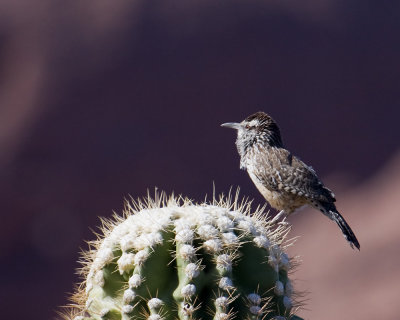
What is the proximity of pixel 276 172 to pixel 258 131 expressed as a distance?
0.29 meters

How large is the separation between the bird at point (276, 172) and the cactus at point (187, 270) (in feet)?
6.92

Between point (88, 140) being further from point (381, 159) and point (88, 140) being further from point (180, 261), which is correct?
point (180, 261)

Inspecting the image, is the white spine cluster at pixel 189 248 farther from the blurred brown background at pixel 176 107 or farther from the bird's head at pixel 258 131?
the blurred brown background at pixel 176 107

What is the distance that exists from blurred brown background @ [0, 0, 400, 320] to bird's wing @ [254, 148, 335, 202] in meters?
5.73

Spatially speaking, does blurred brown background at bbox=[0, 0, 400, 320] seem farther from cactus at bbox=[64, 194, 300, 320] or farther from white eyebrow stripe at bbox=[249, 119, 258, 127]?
cactus at bbox=[64, 194, 300, 320]

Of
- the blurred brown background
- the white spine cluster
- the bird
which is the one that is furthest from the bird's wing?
the blurred brown background

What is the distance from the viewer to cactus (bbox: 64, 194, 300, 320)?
7.41 ft

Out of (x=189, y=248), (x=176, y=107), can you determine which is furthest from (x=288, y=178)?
(x=176, y=107)

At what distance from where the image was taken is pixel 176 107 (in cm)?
1134

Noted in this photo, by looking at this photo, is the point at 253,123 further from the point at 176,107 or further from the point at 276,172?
the point at 176,107

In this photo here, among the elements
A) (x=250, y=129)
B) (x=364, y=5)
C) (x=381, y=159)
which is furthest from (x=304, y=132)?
(x=250, y=129)

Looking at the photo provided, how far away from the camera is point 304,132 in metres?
11.7

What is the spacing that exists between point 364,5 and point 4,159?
19.8ft

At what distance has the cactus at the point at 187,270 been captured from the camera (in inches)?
89.0
